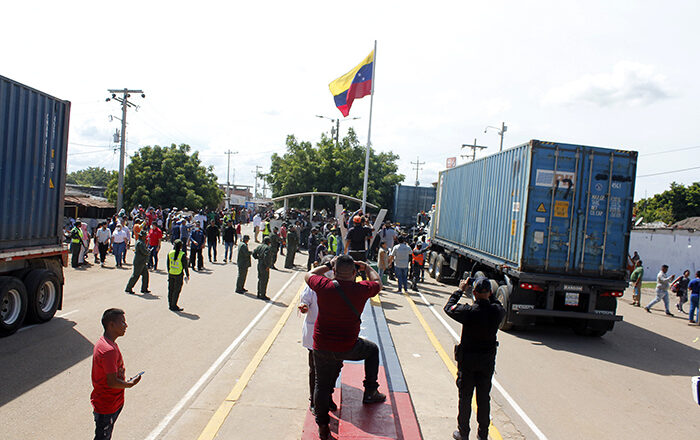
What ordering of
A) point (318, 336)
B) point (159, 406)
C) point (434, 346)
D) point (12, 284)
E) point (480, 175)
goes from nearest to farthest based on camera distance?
point (318, 336), point (159, 406), point (12, 284), point (434, 346), point (480, 175)

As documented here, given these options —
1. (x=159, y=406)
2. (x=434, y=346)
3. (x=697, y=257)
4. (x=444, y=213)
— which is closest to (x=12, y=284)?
(x=159, y=406)

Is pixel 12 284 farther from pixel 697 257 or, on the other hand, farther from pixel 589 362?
pixel 697 257

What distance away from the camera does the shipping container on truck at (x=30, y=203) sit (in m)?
8.20

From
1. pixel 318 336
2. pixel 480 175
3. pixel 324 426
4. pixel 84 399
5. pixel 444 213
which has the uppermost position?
pixel 480 175

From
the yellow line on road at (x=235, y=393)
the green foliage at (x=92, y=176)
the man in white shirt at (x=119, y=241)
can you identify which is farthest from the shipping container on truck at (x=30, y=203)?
the green foliage at (x=92, y=176)

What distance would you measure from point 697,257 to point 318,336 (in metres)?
26.3

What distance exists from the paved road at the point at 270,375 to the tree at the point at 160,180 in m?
25.0

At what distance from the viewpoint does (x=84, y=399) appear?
18.5 ft

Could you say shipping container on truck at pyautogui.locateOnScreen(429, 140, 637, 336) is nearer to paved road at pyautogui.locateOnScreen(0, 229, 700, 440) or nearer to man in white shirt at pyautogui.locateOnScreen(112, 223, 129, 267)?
paved road at pyautogui.locateOnScreen(0, 229, 700, 440)

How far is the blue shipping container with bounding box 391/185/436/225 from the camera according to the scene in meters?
32.0

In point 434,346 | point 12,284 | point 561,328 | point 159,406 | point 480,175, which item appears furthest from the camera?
point 480,175

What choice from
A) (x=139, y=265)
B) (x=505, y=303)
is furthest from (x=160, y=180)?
(x=505, y=303)

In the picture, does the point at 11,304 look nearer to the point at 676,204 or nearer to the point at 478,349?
the point at 478,349

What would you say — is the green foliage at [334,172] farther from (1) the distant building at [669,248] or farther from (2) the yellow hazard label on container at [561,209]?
(2) the yellow hazard label on container at [561,209]
